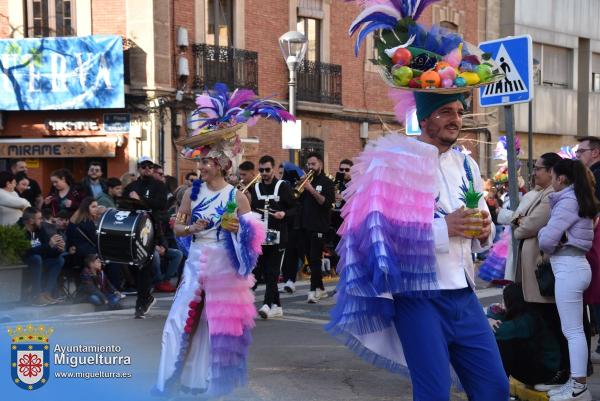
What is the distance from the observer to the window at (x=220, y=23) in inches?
946

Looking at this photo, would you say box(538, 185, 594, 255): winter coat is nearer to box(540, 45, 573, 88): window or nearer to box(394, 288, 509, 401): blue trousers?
box(394, 288, 509, 401): blue trousers

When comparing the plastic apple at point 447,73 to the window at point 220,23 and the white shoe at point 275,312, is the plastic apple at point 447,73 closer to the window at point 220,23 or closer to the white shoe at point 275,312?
the white shoe at point 275,312

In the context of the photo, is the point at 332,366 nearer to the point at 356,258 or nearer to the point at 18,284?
the point at 356,258

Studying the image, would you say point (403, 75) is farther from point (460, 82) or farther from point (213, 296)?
point (213, 296)

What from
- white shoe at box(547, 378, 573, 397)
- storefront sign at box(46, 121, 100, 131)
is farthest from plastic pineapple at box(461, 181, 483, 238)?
storefront sign at box(46, 121, 100, 131)

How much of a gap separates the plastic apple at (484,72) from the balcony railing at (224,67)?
1818 centimetres

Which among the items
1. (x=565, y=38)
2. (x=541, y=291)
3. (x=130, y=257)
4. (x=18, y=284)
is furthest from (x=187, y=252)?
(x=565, y=38)

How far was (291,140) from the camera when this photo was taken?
16.7 metres

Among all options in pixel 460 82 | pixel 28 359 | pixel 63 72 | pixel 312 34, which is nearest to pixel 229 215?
pixel 28 359

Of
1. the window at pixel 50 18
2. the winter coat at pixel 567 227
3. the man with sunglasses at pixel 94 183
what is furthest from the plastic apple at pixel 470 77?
the window at pixel 50 18

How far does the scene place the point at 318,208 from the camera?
44.3 ft

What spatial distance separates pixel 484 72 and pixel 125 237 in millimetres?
7179

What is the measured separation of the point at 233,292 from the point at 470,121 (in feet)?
87.6

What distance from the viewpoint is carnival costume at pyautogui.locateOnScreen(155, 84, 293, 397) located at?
676 cm
